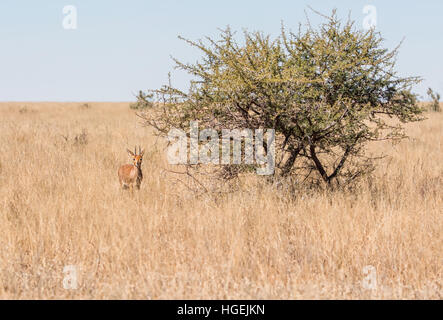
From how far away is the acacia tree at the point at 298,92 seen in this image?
5531 millimetres

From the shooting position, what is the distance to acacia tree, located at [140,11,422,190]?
553 cm

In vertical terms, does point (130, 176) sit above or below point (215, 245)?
above

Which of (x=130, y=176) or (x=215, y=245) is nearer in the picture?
(x=215, y=245)

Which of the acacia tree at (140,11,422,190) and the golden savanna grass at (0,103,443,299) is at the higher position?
the acacia tree at (140,11,422,190)

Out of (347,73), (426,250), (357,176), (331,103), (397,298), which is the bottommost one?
(397,298)

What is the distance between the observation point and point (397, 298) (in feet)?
10.8

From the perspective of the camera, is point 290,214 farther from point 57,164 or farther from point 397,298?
point 57,164

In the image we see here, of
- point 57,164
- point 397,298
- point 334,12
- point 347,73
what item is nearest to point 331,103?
point 347,73

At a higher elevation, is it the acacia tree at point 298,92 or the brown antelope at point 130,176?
the acacia tree at point 298,92

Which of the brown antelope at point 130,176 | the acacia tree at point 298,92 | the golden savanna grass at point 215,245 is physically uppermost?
the acacia tree at point 298,92

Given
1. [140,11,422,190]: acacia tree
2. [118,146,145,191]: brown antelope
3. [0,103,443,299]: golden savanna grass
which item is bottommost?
[0,103,443,299]: golden savanna grass

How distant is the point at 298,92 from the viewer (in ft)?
18.4

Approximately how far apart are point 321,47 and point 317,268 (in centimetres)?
315

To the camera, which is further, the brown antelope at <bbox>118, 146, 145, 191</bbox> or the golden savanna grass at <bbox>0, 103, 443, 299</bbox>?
the brown antelope at <bbox>118, 146, 145, 191</bbox>
